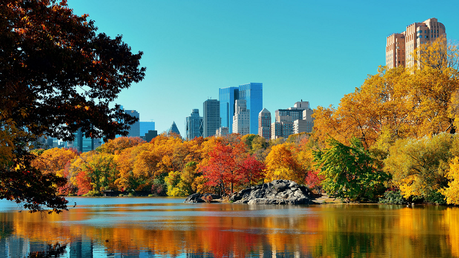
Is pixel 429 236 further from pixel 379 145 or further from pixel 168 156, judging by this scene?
pixel 168 156

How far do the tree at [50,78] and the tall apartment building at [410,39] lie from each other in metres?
143

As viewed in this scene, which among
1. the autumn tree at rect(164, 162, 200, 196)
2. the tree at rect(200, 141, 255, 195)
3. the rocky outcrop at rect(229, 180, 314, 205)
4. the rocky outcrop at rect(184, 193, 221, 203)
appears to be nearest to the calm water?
the rocky outcrop at rect(229, 180, 314, 205)

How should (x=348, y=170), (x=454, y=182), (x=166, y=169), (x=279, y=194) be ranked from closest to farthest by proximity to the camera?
1. (x=454, y=182)
2. (x=348, y=170)
3. (x=279, y=194)
4. (x=166, y=169)

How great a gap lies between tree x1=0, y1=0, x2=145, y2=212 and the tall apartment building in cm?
14290

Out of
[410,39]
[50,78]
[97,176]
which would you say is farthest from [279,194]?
[410,39]

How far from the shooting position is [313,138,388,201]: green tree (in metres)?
36.1

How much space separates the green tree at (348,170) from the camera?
36125 millimetres

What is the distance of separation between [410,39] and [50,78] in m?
164

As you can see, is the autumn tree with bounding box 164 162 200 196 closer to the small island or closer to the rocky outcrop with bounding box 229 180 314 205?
the small island

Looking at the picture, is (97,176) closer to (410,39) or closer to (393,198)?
(393,198)

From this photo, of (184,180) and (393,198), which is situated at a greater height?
(393,198)

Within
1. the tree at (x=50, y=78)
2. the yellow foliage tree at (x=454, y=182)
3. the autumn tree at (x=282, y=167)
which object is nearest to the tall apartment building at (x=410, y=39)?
the autumn tree at (x=282, y=167)

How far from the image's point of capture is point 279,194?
135 ft

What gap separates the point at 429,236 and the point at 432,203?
22.1 m
